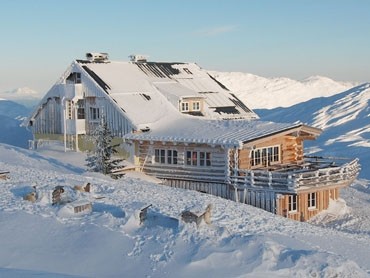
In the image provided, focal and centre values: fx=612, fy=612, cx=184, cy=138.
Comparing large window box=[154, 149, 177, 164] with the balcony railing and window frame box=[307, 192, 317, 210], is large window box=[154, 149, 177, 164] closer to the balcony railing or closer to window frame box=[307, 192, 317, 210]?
the balcony railing

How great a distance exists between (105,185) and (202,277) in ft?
39.8

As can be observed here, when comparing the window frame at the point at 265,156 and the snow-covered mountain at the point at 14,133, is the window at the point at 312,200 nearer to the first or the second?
the window frame at the point at 265,156

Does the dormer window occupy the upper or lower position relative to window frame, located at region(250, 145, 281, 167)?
upper

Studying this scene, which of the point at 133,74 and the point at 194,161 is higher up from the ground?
the point at 133,74

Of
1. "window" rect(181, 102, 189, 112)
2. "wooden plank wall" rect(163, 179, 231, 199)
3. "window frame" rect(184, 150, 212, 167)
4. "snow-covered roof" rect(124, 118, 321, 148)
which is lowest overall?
"wooden plank wall" rect(163, 179, 231, 199)

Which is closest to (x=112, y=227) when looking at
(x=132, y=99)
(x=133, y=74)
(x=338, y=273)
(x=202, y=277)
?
(x=202, y=277)

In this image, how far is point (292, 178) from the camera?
29.6 m

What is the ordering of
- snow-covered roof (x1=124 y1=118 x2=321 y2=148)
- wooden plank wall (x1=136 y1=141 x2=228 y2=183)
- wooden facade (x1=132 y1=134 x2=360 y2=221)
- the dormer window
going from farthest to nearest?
the dormer window
wooden plank wall (x1=136 y1=141 x2=228 y2=183)
snow-covered roof (x1=124 y1=118 x2=321 y2=148)
wooden facade (x1=132 y1=134 x2=360 y2=221)

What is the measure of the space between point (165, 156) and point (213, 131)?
3352 mm

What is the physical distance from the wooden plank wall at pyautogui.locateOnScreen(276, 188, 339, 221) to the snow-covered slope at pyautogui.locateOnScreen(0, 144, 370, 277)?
26.4 feet

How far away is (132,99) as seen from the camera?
39875mm

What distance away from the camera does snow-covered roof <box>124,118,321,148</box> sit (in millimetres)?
31844

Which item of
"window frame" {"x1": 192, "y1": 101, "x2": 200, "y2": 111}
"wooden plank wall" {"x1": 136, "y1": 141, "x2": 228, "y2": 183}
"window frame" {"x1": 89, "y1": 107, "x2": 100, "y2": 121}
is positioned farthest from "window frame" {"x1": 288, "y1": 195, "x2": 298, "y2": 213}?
"window frame" {"x1": 89, "y1": 107, "x2": 100, "y2": 121}

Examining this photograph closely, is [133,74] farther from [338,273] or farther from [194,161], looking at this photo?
[338,273]
